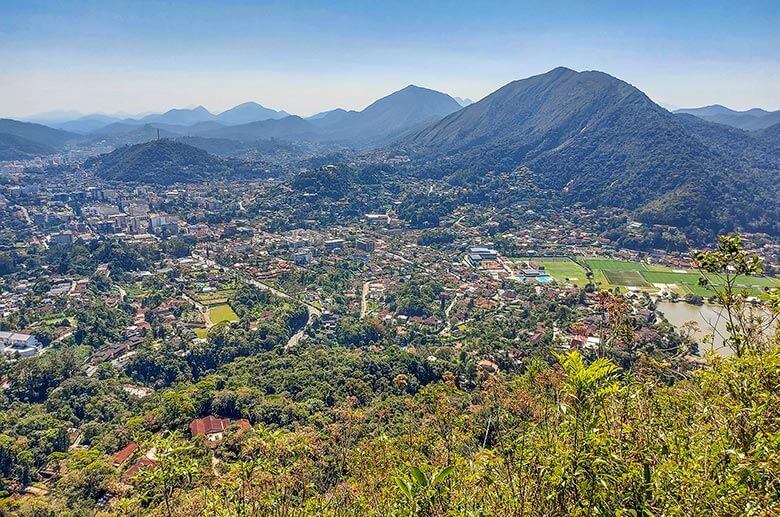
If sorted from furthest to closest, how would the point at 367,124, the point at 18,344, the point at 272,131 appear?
the point at 367,124
the point at 272,131
the point at 18,344

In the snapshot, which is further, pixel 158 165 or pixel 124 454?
pixel 158 165

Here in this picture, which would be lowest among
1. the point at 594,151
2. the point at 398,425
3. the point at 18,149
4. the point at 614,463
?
the point at 398,425

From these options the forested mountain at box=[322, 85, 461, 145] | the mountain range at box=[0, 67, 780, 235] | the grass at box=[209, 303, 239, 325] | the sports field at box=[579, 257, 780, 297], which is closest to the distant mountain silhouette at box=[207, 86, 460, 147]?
the forested mountain at box=[322, 85, 461, 145]

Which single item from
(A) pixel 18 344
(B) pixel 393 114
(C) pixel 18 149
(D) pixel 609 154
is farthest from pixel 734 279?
(B) pixel 393 114

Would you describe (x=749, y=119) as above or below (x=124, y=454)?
above

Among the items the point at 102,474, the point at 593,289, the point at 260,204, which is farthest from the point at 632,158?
the point at 102,474

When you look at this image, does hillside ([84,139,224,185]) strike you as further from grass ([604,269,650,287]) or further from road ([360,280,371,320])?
grass ([604,269,650,287])

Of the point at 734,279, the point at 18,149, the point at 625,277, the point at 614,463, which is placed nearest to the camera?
the point at 614,463

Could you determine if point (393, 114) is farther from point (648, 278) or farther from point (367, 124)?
point (648, 278)
